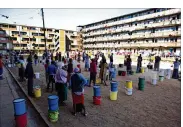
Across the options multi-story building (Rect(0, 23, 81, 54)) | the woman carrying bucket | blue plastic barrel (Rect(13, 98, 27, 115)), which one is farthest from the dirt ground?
multi-story building (Rect(0, 23, 81, 54))

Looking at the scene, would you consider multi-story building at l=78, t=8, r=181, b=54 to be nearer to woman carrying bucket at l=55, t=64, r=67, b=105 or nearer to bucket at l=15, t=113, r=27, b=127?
woman carrying bucket at l=55, t=64, r=67, b=105

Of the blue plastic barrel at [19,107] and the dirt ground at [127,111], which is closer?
the blue plastic barrel at [19,107]

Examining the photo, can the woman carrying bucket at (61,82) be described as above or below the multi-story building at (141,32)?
below

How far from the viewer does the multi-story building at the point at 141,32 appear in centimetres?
3506

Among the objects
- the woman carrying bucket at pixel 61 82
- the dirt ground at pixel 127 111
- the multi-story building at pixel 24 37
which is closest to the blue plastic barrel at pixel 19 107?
the dirt ground at pixel 127 111

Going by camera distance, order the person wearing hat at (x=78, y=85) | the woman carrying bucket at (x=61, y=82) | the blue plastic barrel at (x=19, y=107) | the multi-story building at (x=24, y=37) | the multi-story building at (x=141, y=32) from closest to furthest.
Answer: the blue plastic barrel at (x=19, y=107) < the person wearing hat at (x=78, y=85) < the woman carrying bucket at (x=61, y=82) < the multi-story building at (x=141, y=32) < the multi-story building at (x=24, y=37)

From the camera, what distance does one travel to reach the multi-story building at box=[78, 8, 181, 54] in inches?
1380

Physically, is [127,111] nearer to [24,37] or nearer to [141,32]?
[141,32]

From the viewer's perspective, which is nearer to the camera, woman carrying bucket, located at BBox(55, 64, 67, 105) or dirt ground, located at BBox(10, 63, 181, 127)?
dirt ground, located at BBox(10, 63, 181, 127)

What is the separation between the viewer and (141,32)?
43375 mm

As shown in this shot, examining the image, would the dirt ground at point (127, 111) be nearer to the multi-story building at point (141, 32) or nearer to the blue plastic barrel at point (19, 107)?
the blue plastic barrel at point (19, 107)

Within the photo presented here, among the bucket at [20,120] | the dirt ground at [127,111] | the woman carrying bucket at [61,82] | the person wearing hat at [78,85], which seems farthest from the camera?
the woman carrying bucket at [61,82]

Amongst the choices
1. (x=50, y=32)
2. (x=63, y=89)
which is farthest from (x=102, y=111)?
(x=50, y=32)

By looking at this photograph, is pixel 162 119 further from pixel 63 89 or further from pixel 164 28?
pixel 164 28
